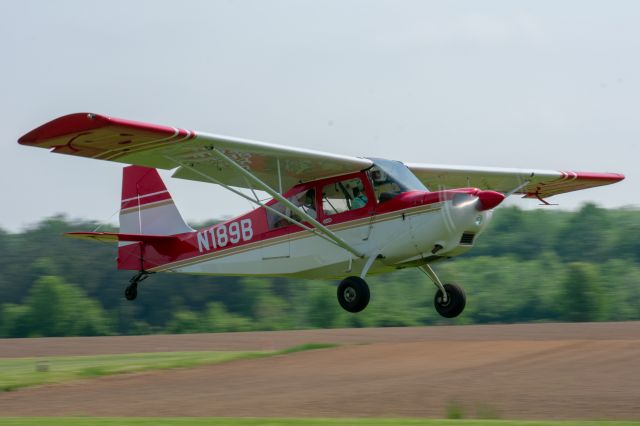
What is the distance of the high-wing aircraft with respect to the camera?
1488 cm

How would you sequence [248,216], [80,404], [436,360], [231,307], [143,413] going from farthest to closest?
1. [231,307]
2. [436,360]
3. [80,404]
4. [143,413]
5. [248,216]

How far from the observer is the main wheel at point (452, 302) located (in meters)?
17.2

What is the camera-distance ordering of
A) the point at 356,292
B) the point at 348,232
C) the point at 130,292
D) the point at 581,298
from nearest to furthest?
the point at 356,292 → the point at 348,232 → the point at 130,292 → the point at 581,298

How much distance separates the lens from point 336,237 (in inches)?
637

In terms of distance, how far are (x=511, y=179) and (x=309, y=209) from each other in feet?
17.5

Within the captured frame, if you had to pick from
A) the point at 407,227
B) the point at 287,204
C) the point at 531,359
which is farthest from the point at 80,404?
the point at 531,359

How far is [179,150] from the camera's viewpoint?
50.4 ft

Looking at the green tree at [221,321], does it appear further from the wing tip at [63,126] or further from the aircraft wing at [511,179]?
the wing tip at [63,126]

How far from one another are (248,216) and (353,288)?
116 inches

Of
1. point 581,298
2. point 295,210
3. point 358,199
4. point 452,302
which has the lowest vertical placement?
point 581,298

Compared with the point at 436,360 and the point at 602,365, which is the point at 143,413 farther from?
the point at 602,365

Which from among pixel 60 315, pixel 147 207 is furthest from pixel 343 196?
pixel 60 315

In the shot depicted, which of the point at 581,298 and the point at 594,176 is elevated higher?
the point at 594,176

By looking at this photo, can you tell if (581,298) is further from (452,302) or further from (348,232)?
(348,232)
